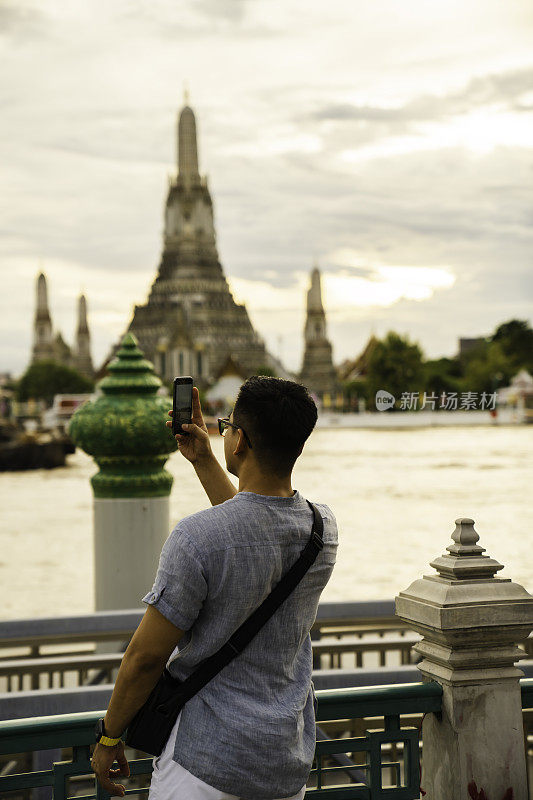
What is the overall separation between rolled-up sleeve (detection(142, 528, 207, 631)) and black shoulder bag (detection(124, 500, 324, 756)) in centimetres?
13

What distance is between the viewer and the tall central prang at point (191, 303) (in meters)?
108

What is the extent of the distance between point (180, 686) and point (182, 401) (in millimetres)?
712

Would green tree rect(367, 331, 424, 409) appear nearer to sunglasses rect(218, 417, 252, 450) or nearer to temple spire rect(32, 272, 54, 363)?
sunglasses rect(218, 417, 252, 450)

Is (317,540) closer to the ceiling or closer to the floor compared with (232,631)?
closer to the ceiling

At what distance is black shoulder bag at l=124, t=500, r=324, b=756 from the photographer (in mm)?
2020

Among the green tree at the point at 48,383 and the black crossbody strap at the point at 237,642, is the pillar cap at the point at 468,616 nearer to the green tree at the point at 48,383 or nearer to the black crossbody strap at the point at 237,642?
the black crossbody strap at the point at 237,642

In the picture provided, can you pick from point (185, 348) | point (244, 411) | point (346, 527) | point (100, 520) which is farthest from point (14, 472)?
point (185, 348)

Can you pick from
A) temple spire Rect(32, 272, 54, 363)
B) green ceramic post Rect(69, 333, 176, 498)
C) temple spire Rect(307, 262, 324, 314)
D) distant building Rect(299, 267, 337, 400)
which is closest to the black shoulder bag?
green ceramic post Rect(69, 333, 176, 498)

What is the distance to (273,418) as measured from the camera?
2.09 m

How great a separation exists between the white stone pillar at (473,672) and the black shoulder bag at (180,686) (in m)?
0.89

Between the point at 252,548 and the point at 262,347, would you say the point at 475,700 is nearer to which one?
the point at 252,548

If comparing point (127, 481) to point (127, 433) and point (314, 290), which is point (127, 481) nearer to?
point (127, 433)

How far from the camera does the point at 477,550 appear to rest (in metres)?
2.92

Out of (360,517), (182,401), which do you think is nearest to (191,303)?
(360,517)
